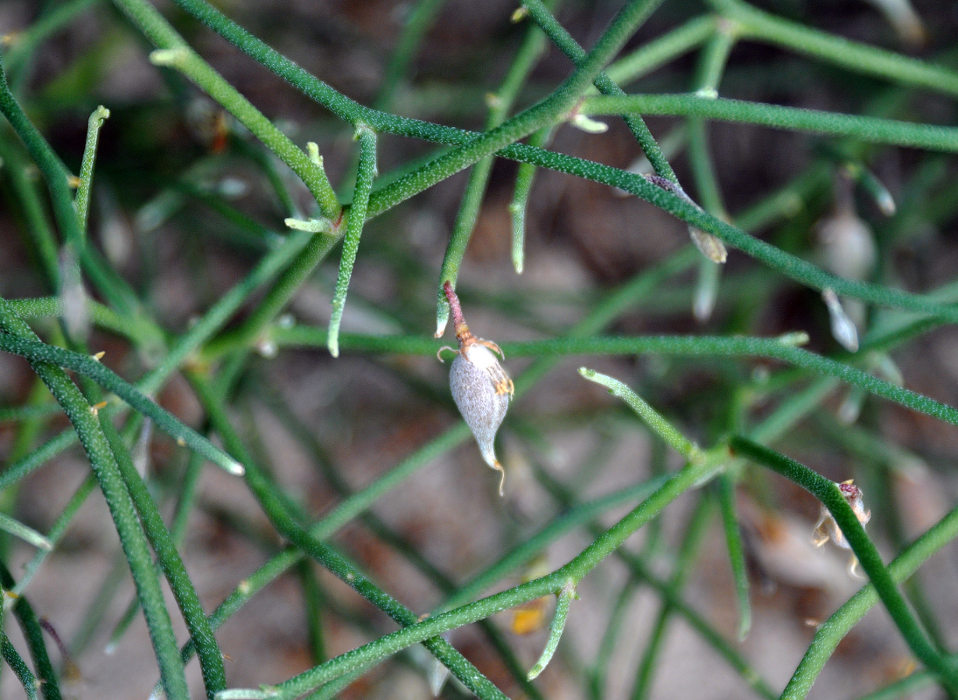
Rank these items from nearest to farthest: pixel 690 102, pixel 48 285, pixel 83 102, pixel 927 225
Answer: pixel 690 102 → pixel 48 285 → pixel 83 102 → pixel 927 225

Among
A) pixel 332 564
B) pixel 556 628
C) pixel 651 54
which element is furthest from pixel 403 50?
pixel 556 628

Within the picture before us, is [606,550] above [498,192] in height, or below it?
below

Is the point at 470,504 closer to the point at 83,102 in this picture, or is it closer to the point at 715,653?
the point at 715,653

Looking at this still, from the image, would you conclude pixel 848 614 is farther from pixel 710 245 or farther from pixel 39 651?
pixel 39 651

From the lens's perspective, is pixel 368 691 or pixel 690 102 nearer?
pixel 690 102

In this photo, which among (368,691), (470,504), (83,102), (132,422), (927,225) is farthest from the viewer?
(470,504)

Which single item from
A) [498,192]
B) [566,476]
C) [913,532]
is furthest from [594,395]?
[913,532]

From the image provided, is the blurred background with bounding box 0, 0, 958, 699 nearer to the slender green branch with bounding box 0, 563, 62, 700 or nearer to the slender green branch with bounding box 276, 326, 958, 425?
the slender green branch with bounding box 276, 326, 958, 425
